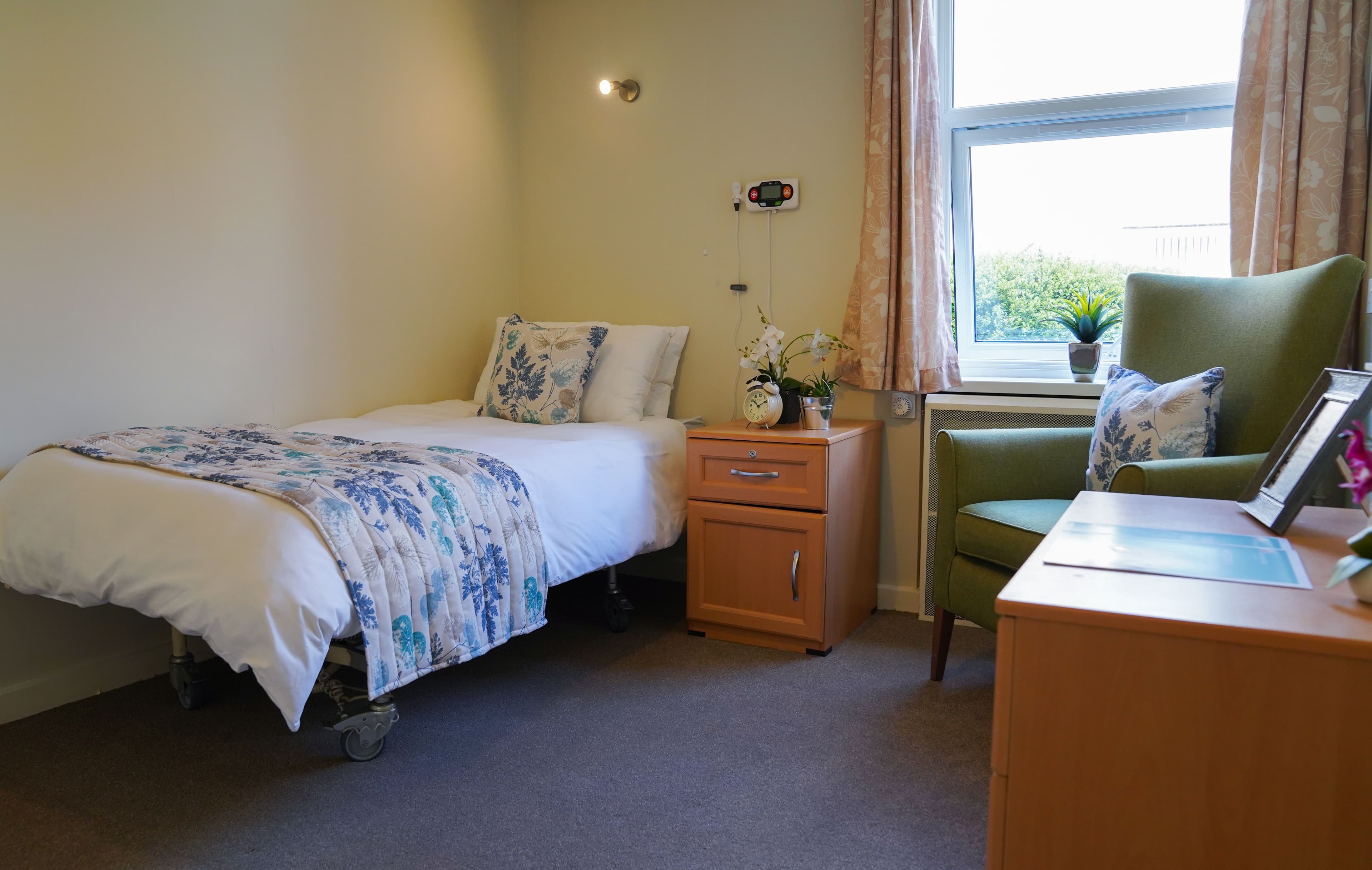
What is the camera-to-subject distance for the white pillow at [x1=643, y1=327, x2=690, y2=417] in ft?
10.9

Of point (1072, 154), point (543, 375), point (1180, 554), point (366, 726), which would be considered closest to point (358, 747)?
point (366, 726)

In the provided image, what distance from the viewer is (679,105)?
3.41m

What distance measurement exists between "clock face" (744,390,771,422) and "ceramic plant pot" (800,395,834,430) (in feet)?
0.37

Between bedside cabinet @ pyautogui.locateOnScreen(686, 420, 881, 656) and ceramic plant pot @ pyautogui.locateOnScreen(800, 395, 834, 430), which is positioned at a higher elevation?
ceramic plant pot @ pyautogui.locateOnScreen(800, 395, 834, 430)

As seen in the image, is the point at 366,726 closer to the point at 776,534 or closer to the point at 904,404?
the point at 776,534

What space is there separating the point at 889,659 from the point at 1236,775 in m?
1.79

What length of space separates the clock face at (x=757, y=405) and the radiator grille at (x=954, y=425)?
A: 54 cm

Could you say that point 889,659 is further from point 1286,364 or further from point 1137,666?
point 1137,666

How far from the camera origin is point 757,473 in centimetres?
270

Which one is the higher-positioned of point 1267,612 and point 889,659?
point 1267,612

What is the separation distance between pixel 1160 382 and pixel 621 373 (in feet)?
5.54

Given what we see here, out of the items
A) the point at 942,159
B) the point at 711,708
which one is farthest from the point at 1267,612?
the point at 942,159

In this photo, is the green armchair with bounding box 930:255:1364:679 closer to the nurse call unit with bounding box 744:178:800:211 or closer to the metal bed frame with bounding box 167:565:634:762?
the nurse call unit with bounding box 744:178:800:211

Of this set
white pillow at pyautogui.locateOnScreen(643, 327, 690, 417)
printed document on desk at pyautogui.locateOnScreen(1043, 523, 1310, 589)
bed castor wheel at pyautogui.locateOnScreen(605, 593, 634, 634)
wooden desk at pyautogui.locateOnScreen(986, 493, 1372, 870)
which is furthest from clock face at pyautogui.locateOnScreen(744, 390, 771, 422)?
A: wooden desk at pyautogui.locateOnScreen(986, 493, 1372, 870)
